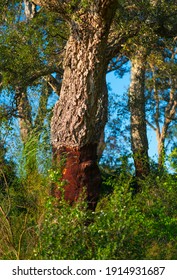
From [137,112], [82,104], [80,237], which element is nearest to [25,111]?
[137,112]

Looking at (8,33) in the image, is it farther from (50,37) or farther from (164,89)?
(164,89)

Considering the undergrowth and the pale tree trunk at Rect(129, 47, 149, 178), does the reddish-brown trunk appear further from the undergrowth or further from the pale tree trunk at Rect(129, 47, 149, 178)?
the pale tree trunk at Rect(129, 47, 149, 178)

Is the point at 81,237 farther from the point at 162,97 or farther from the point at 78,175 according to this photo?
the point at 162,97

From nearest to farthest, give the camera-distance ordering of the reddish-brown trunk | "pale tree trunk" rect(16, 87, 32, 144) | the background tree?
the reddish-brown trunk, "pale tree trunk" rect(16, 87, 32, 144), the background tree

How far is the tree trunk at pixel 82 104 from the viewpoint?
1261cm

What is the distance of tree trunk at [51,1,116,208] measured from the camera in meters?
12.6

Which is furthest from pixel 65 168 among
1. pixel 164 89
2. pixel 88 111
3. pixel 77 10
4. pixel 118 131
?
pixel 164 89

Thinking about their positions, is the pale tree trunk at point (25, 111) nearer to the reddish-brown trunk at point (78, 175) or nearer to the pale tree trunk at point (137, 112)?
the pale tree trunk at point (137, 112)

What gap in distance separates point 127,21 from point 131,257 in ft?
29.0

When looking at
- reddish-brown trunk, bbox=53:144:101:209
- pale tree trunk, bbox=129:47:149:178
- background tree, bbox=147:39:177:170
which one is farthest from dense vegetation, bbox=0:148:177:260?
background tree, bbox=147:39:177:170

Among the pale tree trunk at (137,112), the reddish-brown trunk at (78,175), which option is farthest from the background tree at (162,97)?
the reddish-brown trunk at (78,175)

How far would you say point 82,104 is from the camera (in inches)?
499

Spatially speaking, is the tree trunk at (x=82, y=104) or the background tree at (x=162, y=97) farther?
the background tree at (x=162, y=97)

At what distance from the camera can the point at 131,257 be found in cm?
904
